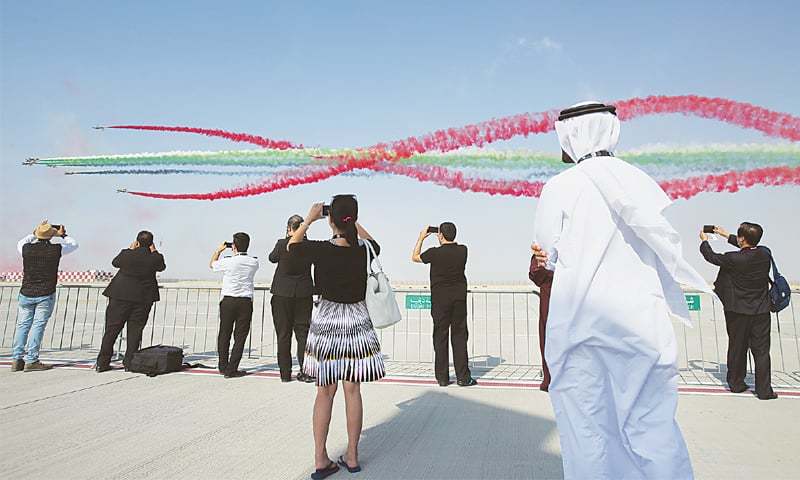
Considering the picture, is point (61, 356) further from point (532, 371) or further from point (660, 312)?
point (660, 312)

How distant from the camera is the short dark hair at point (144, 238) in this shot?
7.18m

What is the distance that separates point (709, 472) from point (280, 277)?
4.84m

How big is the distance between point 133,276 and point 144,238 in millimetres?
541

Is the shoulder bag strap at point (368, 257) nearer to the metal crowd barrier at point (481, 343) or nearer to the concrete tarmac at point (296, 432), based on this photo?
the concrete tarmac at point (296, 432)

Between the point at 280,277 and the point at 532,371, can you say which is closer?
the point at 280,277

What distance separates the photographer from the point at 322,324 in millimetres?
3588

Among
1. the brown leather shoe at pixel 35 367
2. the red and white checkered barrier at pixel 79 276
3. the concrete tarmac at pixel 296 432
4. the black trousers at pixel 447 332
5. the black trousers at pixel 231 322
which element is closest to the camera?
the concrete tarmac at pixel 296 432

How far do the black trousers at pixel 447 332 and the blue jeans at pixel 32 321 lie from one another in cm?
516

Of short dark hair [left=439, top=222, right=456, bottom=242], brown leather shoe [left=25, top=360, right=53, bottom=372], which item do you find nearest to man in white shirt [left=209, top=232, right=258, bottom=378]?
brown leather shoe [left=25, top=360, right=53, bottom=372]

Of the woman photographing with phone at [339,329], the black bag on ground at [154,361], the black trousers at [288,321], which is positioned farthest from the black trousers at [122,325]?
the woman photographing with phone at [339,329]

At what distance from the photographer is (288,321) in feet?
21.4

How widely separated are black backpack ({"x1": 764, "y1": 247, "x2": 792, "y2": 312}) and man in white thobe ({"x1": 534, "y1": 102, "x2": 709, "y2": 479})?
4470mm

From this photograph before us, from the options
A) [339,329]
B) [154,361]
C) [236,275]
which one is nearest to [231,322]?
[236,275]

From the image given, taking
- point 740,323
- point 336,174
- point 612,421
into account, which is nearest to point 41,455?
point 612,421
